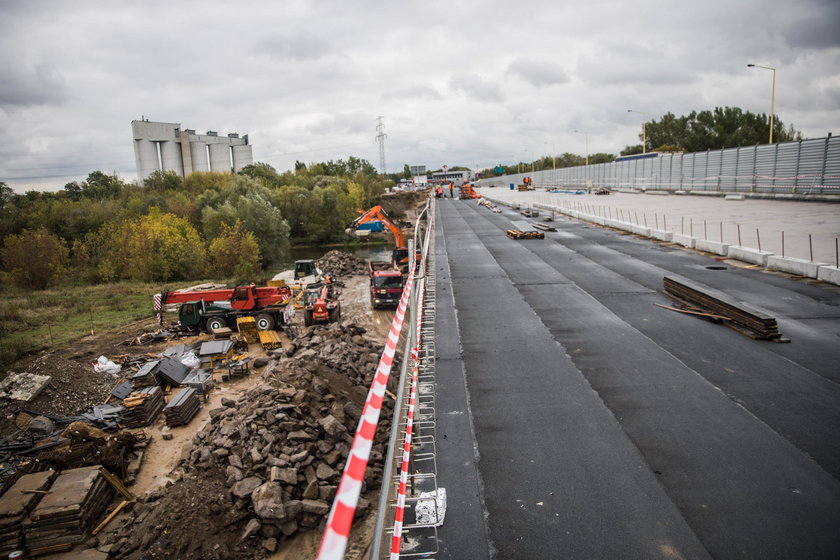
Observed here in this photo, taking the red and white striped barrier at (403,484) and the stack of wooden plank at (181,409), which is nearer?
the red and white striped barrier at (403,484)

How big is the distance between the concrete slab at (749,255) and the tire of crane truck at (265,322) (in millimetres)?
20723

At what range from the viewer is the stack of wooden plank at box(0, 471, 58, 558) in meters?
9.00

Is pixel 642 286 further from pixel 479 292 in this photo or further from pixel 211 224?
pixel 211 224

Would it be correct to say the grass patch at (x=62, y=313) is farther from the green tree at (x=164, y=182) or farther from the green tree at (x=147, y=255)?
the green tree at (x=164, y=182)

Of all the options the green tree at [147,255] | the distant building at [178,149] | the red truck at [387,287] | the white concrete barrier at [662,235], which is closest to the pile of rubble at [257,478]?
the red truck at [387,287]

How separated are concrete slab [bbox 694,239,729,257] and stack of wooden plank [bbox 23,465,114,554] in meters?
23.3

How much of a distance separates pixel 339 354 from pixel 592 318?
25.3ft

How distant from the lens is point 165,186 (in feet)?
294

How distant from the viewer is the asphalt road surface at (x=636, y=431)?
5340mm

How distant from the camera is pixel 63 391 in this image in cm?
1630

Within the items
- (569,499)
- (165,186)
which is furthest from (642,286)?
(165,186)

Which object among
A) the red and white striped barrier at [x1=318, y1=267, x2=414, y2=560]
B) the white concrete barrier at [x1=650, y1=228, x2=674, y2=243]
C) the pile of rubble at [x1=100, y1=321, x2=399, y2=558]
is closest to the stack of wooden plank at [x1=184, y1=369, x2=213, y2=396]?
the pile of rubble at [x1=100, y1=321, x2=399, y2=558]

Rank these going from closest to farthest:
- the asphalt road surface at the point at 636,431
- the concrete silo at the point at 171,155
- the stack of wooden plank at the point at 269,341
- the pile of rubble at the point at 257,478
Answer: the asphalt road surface at the point at 636,431, the pile of rubble at the point at 257,478, the stack of wooden plank at the point at 269,341, the concrete silo at the point at 171,155

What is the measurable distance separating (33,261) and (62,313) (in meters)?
17.3
